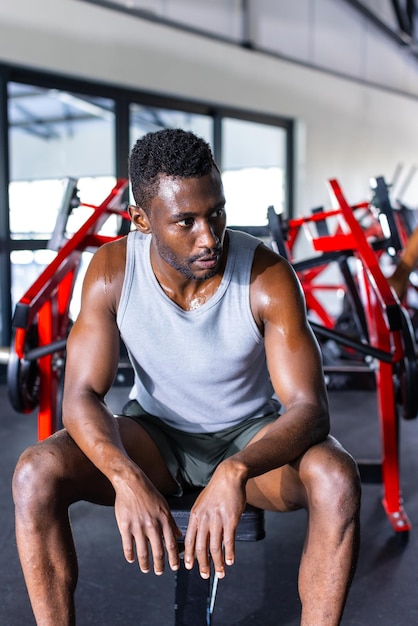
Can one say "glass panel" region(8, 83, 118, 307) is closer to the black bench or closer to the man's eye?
the man's eye

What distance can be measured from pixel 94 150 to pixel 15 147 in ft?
3.45

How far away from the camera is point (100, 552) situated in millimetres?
1952

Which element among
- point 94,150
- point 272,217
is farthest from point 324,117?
point 272,217

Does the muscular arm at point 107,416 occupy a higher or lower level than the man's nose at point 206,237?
lower

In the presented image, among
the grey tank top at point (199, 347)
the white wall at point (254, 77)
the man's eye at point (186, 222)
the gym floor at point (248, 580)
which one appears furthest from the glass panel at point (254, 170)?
the man's eye at point (186, 222)

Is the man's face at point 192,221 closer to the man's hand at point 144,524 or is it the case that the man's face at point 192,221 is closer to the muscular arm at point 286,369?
the muscular arm at point 286,369

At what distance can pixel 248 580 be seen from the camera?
1.78m

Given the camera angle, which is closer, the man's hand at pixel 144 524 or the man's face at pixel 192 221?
the man's hand at pixel 144 524

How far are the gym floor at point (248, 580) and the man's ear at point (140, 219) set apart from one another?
89cm

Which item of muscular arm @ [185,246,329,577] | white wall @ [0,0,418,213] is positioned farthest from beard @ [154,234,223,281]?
white wall @ [0,0,418,213]

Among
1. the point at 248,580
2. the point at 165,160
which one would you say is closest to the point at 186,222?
the point at 165,160

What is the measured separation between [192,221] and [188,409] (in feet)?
1.31

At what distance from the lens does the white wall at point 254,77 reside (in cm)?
417

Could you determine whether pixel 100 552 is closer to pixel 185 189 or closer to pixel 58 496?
pixel 58 496
